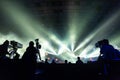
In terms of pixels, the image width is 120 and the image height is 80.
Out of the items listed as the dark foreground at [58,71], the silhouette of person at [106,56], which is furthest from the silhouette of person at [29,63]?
the silhouette of person at [106,56]

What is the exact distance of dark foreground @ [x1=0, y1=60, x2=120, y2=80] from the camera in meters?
5.29

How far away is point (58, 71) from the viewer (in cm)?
562

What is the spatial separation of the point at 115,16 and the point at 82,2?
3.38m

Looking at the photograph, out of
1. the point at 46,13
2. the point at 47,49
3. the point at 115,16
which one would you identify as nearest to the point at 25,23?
the point at 46,13

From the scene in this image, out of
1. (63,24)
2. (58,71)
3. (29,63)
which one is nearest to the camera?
(29,63)

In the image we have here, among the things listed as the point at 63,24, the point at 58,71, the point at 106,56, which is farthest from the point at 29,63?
the point at 63,24

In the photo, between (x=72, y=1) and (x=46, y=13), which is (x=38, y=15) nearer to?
(x=46, y=13)

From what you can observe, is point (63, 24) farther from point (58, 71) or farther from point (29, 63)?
point (29, 63)

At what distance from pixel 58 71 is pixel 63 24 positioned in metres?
12.3

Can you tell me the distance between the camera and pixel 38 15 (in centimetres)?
1661

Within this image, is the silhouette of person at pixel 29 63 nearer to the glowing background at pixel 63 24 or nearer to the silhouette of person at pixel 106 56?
the silhouette of person at pixel 106 56

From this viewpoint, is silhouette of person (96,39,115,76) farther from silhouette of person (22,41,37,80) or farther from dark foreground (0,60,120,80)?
silhouette of person (22,41,37,80)

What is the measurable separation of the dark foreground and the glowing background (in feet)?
33.4

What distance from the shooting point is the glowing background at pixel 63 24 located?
15250mm
